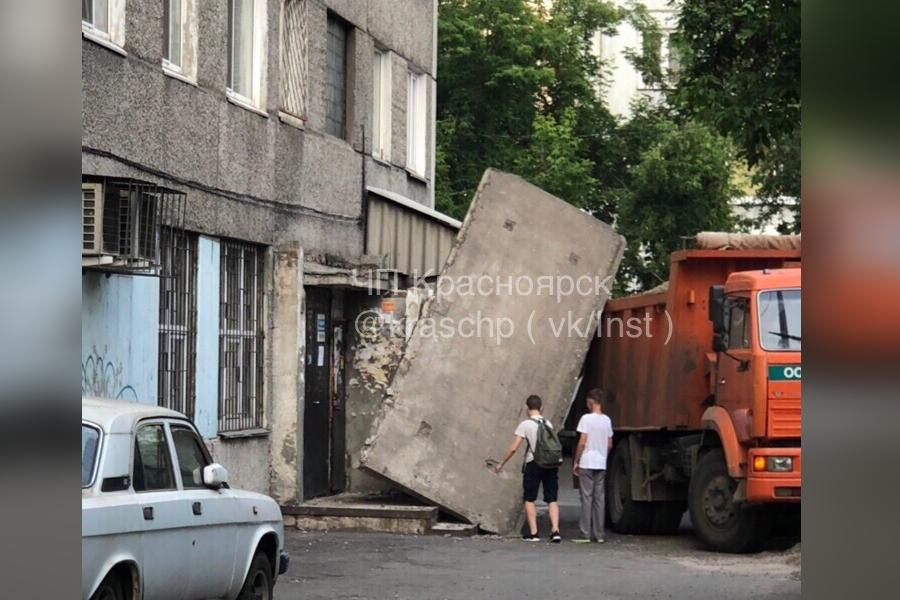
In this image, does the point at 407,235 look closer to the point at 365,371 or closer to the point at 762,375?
the point at 365,371

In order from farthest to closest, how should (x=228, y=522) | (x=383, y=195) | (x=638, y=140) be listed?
1. (x=638, y=140)
2. (x=383, y=195)
3. (x=228, y=522)

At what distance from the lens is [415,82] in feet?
89.4

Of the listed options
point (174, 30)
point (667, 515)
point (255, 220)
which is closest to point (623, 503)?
point (667, 515)

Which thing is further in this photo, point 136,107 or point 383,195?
point 383,195

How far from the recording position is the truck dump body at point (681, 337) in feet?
59.7

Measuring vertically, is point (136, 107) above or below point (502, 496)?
above

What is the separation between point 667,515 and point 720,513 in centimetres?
257

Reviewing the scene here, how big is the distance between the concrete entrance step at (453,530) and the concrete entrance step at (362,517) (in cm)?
9

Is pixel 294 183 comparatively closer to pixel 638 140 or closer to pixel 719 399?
pixel 719 399
